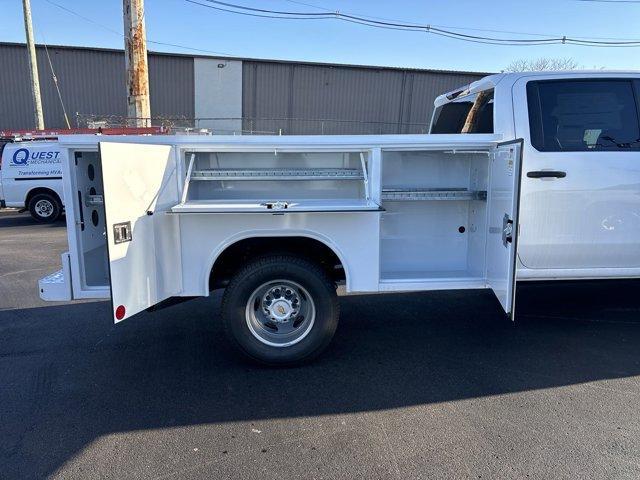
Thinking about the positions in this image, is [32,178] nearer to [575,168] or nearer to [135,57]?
[135,57]

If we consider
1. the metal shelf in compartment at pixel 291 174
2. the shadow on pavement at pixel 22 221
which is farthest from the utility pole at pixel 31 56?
the metal shelf in compartment at pixel 291 174

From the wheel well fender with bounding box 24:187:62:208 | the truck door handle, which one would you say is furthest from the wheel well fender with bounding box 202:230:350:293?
the wheel well fender with bounding box 24:187:62:208

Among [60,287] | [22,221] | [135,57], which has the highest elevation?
[135,57]

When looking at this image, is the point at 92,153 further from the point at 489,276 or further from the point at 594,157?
the point at 594,157

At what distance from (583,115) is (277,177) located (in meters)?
2.60

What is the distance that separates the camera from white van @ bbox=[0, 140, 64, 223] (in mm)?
13430

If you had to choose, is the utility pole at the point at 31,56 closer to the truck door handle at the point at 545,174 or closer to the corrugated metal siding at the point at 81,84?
the corrugated metal siding at the point at 81,84

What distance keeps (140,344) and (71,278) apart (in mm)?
1112

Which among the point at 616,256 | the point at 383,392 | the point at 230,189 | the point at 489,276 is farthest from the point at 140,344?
the point at 616,256

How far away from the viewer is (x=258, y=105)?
87.9 feet

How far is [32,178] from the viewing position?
530 inches

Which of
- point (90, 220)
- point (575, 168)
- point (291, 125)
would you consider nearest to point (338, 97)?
point (291, 125)

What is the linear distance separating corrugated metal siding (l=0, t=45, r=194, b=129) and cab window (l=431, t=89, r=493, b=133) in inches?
894

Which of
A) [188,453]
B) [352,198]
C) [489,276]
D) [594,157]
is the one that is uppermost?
[594,157]
